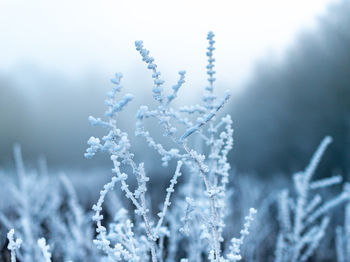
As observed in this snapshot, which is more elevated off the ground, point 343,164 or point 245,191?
point 343,164

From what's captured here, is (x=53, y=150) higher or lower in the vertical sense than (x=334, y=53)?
higher

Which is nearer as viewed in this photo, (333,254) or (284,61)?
(333,254)

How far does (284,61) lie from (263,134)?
2081 mm

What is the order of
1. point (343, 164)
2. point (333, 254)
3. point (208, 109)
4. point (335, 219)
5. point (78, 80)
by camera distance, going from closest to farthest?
point (208, 109) < point (333, 254) < point (335, 219) < point (343, 164) < point (78, 80)

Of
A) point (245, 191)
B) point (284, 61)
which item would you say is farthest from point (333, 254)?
point (284, 61)

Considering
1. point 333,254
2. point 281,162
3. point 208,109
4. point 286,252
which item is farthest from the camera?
point 281,162

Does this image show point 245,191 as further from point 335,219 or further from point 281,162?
point 281,162

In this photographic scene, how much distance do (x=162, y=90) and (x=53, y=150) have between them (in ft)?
104

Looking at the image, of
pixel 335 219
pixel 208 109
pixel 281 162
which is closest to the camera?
pixel 208 109

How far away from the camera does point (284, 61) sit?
11.8m

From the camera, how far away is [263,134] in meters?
11.9

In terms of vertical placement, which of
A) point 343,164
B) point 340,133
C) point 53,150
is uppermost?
point 53,150

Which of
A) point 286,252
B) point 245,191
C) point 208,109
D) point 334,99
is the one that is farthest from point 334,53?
point 208,109

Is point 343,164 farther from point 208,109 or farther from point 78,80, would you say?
point 78,80
